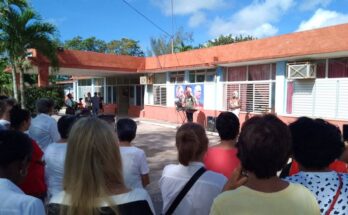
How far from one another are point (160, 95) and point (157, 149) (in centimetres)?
855

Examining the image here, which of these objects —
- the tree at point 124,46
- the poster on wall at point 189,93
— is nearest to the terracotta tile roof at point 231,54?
the poster on wall at point 189,93

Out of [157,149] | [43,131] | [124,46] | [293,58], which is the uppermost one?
[124,46]

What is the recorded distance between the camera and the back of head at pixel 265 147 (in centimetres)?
147

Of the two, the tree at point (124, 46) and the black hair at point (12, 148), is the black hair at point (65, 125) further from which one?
the tree at point (124, 46)

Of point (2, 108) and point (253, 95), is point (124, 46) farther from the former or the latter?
point (2, 108)

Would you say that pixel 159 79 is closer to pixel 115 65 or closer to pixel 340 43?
pixel 115 65

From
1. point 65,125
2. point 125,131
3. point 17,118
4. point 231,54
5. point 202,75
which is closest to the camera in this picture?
point 125,131

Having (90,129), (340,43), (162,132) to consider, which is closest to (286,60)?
(340,43)

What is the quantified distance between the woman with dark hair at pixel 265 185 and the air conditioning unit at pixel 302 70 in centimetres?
934

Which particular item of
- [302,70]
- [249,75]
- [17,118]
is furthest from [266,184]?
[249,75]

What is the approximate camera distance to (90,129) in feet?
5.05

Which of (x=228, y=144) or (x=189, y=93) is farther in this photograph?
(x=189, y=93)

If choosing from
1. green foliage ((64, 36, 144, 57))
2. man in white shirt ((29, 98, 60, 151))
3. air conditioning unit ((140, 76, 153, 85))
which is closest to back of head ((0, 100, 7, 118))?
man in white shirt ((29, 98, 60, 151))

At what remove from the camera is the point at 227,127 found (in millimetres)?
2830
